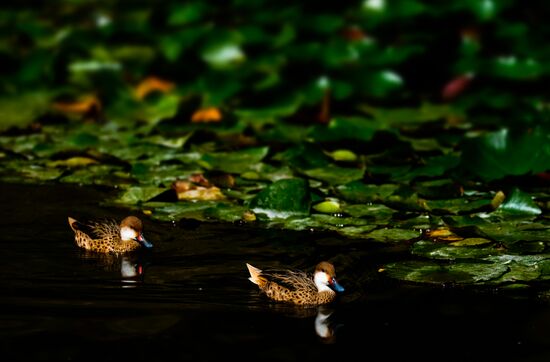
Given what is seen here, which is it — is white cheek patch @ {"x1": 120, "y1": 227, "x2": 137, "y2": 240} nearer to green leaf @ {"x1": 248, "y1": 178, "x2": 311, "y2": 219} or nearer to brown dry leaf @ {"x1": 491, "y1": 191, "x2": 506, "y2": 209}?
green leaf @ {"x1": 248, "y1": 178, "x2": 311, "y2": 219}

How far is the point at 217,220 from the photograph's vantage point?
6.83 meters

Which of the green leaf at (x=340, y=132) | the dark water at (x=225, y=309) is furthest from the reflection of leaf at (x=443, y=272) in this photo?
the green leaf at (x=340, y=132)

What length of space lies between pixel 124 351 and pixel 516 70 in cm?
642

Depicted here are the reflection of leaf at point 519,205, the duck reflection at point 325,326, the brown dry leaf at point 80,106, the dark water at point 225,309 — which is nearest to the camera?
the dark water at point 225,309

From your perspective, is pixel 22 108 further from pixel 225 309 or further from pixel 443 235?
pixel 225 309

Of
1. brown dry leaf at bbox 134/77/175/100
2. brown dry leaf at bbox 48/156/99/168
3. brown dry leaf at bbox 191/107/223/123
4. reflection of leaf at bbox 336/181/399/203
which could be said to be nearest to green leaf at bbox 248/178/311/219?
reflection of leaf at bbox 336/181/399/203

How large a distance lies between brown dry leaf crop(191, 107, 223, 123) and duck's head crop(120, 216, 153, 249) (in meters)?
3.27

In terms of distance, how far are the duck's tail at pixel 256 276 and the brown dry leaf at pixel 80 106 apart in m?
4.74

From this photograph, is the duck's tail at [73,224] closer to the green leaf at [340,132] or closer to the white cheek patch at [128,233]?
the white cheek patch at [128,233]

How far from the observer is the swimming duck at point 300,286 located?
5.48 metres

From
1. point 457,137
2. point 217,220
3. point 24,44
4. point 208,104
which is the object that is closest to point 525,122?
point 457,137

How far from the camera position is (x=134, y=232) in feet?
20.5

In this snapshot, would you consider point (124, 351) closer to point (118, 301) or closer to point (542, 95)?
point (118, 301)

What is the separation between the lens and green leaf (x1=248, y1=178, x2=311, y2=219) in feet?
22.6
